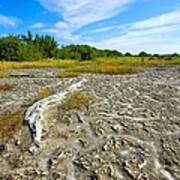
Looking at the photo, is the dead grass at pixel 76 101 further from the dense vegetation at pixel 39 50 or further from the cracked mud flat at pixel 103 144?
the dense vegetation at pixel 39 50

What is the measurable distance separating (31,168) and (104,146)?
200cm

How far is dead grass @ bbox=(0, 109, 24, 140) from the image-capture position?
11.7 m

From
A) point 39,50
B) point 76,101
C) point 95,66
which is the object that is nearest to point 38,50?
point 39,50

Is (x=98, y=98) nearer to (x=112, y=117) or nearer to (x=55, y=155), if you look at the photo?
(x=112, y=117)

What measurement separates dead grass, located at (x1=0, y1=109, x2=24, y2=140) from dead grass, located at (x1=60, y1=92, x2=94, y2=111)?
5.13 feet

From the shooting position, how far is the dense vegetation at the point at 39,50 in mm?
90250

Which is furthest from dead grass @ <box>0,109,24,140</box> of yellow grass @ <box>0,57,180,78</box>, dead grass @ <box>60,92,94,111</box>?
yellow grass @ <box>0,57,180,78</box>

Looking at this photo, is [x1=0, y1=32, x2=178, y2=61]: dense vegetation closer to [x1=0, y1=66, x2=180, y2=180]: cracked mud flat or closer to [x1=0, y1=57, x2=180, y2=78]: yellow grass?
[x1=0, y1=57, x2=180, y2=78]: yellow grass

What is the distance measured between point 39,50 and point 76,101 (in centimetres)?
9328

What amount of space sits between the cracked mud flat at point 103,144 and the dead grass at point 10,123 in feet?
0.83

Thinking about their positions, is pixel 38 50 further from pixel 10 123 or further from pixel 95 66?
pixel 10 123

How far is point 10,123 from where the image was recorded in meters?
12.5

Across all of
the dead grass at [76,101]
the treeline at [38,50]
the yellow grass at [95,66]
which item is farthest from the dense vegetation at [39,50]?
the dead grass at [76,101]

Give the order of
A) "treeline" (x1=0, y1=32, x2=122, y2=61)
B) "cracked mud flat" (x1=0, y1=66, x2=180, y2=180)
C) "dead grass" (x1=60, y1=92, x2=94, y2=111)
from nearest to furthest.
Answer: "cracked mud flat" (x1=0, y1=66, x2=180, y2=180)
"dead grass" (x1=60, y1=92, x2=94, y2=111)
"treeline" (x1=0, y1=32, x2=122, y2=61)
